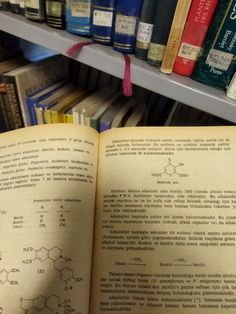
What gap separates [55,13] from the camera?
0.52 metres

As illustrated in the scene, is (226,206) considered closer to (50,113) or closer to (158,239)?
(158,239)

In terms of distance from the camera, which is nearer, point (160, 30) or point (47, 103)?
point (160, 30)

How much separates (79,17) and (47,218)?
368 mm

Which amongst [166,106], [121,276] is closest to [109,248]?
[121,276]

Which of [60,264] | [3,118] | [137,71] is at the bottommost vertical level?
[3,118]

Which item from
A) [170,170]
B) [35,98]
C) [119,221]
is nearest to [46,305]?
[119,221]

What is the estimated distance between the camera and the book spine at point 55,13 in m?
0.51

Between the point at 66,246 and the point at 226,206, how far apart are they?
222 millimetres

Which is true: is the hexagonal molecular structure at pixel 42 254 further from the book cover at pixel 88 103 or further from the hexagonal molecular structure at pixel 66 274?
the book cover at pixel 88 103

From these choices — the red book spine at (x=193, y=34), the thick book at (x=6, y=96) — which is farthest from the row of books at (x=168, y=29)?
the thick book at (x=6, y=96)

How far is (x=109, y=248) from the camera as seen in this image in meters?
0.35

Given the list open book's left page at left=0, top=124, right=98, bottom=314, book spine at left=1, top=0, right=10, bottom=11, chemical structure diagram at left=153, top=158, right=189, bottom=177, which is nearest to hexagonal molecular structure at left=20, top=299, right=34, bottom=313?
open book's left page at left=0, top=124, right=98, bottom=314

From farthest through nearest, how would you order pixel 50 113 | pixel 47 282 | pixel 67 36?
pixel 50 113
pixel 67 36
pixel 47 282

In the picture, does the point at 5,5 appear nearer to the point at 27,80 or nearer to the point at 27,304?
the point at 27,80
